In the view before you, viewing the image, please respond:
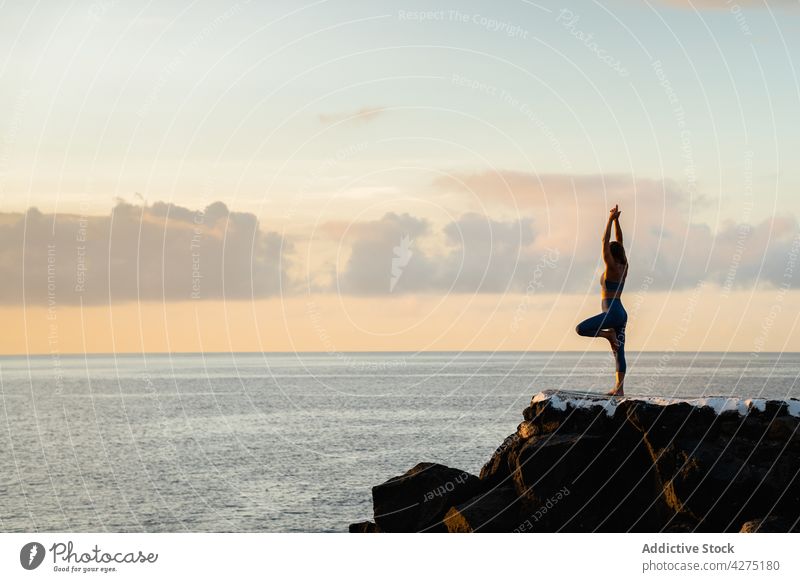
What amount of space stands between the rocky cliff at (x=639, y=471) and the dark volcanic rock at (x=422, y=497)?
3.6 inches

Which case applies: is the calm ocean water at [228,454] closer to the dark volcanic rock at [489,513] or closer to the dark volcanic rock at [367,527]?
the dark volcanic rock at [367,527]

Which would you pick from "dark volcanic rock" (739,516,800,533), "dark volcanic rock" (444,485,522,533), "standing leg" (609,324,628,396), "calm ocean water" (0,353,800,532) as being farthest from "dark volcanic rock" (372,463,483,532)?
"calm ocean water" (0,353,800,532)

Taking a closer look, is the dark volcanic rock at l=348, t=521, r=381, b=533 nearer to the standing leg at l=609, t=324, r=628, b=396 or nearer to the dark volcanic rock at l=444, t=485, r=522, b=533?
the dark volcanic rock at l=444, t=485, r=522, b=533

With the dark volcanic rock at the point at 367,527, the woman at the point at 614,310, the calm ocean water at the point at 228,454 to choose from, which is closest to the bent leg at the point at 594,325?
the woman at the point at 614,310

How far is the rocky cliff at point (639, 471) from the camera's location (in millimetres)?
23562

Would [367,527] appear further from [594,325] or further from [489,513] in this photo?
[594,325]

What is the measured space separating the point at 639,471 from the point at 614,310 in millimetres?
4359

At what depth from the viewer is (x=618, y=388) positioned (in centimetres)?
2541

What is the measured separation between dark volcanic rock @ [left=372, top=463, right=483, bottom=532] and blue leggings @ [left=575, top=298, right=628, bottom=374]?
589 cm

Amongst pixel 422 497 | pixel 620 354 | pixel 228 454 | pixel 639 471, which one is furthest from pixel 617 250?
pixel 228 454

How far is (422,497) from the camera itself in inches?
1126
